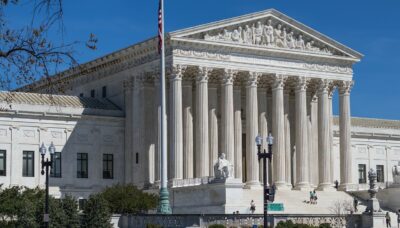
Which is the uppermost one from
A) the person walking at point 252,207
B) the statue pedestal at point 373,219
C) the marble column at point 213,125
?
the marble column at point 213,125

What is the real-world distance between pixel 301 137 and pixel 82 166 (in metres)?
21.2

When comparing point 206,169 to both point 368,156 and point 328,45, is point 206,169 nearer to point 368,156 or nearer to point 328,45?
point 328,45

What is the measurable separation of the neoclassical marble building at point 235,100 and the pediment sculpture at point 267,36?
A: 3.8 inches

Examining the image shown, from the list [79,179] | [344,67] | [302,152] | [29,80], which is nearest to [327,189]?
[302,152]

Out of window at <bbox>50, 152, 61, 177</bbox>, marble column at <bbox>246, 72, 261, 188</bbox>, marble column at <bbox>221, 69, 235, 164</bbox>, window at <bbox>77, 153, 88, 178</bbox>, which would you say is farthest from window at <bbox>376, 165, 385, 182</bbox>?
window at <bbox>50, 152, 61, 177</bbox>

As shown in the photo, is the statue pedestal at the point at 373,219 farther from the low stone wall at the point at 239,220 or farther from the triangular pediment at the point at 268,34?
the triangular pediment at the point at 268,34

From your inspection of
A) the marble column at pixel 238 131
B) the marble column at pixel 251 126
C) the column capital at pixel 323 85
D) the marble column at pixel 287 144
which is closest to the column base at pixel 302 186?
the marble column at pixel 287 144

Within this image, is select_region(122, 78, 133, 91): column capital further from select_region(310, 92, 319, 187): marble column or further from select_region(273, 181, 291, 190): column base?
select_region(310, 92, 319, 187): marble column

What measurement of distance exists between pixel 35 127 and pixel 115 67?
10.7 meters

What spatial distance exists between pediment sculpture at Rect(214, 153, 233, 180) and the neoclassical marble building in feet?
19.9

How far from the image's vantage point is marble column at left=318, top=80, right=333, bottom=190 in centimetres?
8781

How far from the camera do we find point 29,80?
18.8m

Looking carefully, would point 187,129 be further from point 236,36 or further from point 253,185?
point 236,36

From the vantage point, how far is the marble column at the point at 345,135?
290ft
